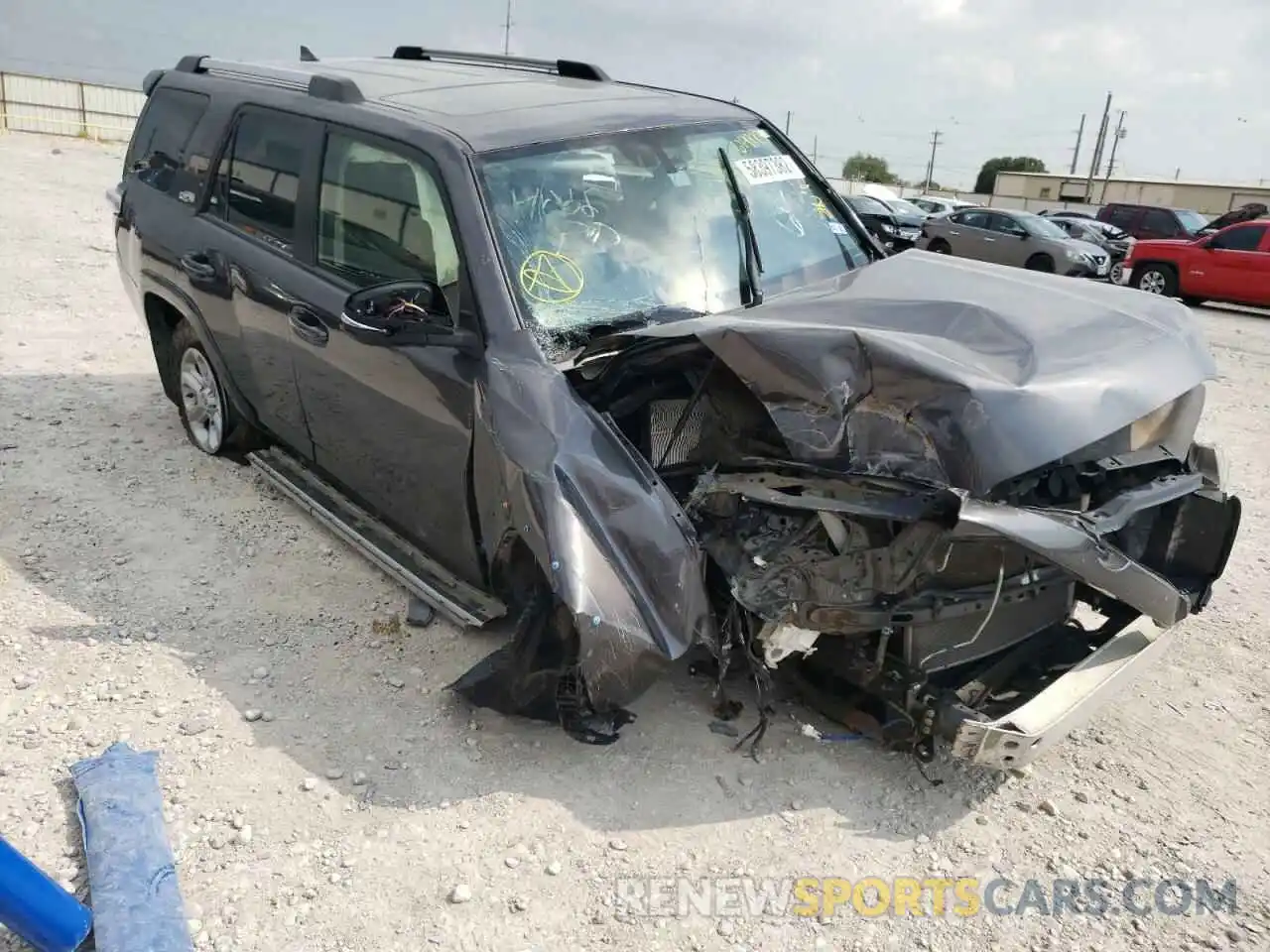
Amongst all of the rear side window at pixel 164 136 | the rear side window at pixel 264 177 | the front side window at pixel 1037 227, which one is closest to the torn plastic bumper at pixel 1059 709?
the rear side window at pixel 264 177

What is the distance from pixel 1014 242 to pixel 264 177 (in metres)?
16.1

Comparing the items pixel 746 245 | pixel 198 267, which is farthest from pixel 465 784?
pixel 198 267

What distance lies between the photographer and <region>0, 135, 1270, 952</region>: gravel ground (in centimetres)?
261

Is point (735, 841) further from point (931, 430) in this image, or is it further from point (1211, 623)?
point (1211, 623)

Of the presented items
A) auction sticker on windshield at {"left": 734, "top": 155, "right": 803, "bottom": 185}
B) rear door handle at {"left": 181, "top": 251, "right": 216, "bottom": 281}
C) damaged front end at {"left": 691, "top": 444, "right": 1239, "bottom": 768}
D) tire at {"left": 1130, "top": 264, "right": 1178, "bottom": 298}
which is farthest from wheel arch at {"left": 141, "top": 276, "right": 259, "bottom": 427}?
tire at {"left": 1130, "top": 264, "right": 1178, "bottom": 298}

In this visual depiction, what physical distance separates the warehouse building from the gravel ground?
4900 cm

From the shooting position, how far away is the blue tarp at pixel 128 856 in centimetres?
242

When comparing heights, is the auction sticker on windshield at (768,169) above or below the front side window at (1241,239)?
above

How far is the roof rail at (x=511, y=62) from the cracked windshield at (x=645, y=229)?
1.13 meters

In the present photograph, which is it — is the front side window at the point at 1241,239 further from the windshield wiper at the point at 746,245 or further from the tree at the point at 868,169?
the tree at the point at 868,169

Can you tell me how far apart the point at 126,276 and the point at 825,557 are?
4.71 metres

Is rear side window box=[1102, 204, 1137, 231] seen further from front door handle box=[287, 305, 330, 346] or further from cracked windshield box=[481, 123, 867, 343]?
front door handle box=[287, 305, 330, 346]

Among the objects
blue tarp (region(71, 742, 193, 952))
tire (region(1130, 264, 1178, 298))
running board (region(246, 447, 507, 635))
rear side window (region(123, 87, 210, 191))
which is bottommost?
blue tarp (region(71, 742, 193, 952))

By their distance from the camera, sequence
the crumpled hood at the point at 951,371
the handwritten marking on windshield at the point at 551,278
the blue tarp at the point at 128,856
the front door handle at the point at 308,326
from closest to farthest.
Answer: the blue tarp at the point at 128,856 → the crumpled hood at the point at 951,371 → the handwritten marking on windshield at the point at 551,278 → the front door handle at the point at 308,326
